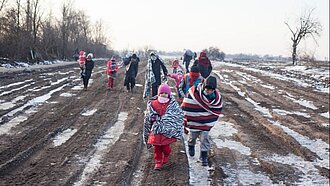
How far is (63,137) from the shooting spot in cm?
966

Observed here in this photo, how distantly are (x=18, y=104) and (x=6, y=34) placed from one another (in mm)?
31340

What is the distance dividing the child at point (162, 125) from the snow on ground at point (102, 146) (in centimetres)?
102

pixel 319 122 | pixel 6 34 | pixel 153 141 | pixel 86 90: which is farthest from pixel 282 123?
pixel 6 34

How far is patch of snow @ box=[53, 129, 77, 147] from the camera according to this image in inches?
361

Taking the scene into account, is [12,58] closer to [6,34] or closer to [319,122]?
[6,34]

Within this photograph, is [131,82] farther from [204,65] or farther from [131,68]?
[204,65]

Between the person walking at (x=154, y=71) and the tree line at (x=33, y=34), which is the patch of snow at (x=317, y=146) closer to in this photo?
the person walking at (x=154, y=71)

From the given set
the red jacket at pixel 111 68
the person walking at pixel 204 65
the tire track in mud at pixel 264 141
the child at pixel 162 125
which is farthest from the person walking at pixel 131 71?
the child at pixel 162 125

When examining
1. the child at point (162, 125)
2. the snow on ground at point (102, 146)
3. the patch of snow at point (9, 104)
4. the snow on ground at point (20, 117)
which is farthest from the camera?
the patch of snow at point (9, 104)

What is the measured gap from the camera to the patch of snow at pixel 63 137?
30.1 ft

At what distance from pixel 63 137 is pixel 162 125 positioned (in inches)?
116

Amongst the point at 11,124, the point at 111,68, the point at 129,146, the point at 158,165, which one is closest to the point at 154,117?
the point at 158,165

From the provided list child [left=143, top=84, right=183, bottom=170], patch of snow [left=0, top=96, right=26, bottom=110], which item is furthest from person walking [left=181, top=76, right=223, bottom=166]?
patch of snow [left=0, top=96, right=26, bottom=110]

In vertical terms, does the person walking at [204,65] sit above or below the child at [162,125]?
above
